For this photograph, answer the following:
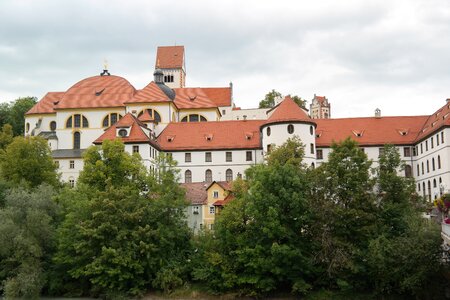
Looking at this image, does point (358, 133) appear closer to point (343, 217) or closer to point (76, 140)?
point (343, 217)

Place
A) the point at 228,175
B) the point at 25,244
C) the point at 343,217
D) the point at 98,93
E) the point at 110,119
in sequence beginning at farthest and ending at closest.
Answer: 1. the point at 98,93
2. the point at 110,119
3. the point at 228,175
4. the point at 25,244
5. the point at 343,217

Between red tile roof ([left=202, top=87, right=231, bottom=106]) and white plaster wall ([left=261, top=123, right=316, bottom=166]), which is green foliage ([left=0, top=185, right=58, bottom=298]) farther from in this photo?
red tile roof ([left=202, top=87, right=231, bottom=106])

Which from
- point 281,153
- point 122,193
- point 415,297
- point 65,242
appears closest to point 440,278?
point 415,297

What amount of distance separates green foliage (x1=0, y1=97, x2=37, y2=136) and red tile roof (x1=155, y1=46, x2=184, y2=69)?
22.4 meters

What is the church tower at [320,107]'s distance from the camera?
153 meters

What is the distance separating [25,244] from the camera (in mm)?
41156

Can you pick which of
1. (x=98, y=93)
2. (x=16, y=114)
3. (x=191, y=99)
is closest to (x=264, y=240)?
(x=191, y=99)

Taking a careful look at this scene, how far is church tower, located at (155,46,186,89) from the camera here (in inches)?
4077

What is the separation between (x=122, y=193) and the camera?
43.0 m

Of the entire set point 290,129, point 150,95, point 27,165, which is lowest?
point 27,165

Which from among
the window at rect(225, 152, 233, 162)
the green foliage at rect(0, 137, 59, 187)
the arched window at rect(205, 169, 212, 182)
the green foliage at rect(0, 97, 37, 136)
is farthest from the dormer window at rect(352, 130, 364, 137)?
the green foliage at rect(0, 97, 37, 136)

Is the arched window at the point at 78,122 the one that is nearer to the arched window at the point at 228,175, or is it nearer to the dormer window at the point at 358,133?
the arched window at the point at 228,175

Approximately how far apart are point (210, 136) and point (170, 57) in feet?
144

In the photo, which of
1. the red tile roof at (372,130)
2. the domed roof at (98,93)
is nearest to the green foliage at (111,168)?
the red tile roof at (372,130)
